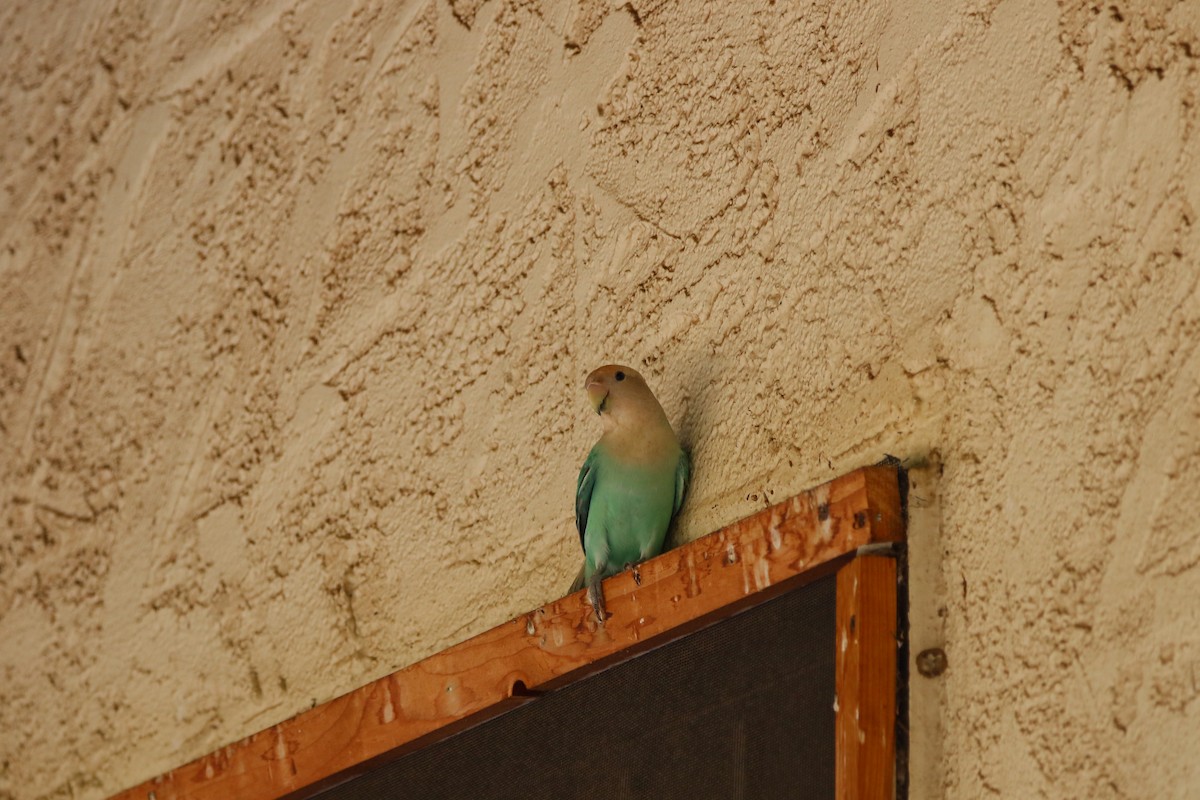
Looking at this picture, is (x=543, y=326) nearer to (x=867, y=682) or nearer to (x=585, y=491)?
(x=585, y=491)

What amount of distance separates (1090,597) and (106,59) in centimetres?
207

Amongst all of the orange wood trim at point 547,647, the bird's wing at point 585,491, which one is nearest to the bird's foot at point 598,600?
the orange wood trim at point 547,647

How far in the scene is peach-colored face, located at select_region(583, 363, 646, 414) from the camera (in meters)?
1.38

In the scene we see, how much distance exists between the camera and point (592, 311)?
5.14 feet

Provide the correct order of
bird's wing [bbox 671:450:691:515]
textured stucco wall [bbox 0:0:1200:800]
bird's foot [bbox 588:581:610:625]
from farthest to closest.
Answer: bird's wing [bbox 671:450:691:515]
bird's foot [bbox 588:581:610:625]
textured stucco wall [bbox 0:0:1200:800]

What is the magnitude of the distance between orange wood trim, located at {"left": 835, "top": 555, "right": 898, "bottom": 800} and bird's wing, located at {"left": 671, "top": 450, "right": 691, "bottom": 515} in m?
0.33

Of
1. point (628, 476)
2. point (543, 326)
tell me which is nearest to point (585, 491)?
point (628, 476)

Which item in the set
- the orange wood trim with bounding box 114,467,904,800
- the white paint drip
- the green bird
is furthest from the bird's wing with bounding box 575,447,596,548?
the white paint drip

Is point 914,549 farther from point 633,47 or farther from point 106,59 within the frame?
point 106,59

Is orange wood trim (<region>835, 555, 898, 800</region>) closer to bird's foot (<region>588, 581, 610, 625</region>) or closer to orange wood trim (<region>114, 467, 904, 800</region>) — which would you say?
orange wood trim (<region>114, 467, 904, 800</region>)

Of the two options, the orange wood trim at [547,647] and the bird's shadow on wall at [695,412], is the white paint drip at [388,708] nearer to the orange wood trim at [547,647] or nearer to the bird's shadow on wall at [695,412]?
the orange wood trim at [547,647]

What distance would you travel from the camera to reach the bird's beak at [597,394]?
138 cm

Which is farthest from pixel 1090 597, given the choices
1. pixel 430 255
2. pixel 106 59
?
pixel 106 59

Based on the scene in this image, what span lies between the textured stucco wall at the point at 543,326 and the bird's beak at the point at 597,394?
0.12 meters
